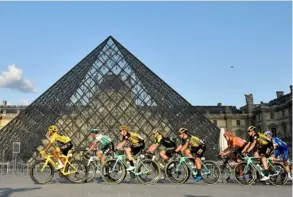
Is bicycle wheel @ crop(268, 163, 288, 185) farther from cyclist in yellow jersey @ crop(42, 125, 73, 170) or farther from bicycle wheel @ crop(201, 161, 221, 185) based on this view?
cyclist in yellow jersey @ crop(42, 125, 73, 170)

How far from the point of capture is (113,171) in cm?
1029

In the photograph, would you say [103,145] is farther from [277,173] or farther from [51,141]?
[277,173]

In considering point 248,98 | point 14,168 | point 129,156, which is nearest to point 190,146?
point 129,156

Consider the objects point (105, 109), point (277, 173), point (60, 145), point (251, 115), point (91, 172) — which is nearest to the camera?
point (60, 145)

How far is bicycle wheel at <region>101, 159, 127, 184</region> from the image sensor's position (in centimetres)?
1020

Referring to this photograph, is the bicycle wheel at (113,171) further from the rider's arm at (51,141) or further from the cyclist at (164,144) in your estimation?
the rider's arm at (51,141)

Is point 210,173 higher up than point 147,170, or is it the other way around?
point 147,170

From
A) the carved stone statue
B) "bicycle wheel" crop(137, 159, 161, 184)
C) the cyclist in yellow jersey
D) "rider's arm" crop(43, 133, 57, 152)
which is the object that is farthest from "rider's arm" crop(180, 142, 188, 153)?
the carved stone statue

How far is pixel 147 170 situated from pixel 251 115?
7521 centimetres

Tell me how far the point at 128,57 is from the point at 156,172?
18.2 metres

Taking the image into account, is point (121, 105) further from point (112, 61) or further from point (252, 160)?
point (252, 160)

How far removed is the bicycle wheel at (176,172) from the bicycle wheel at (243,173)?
142 centimetres

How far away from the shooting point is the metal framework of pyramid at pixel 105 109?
2292cm

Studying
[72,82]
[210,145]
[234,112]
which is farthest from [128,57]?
[234,112]
